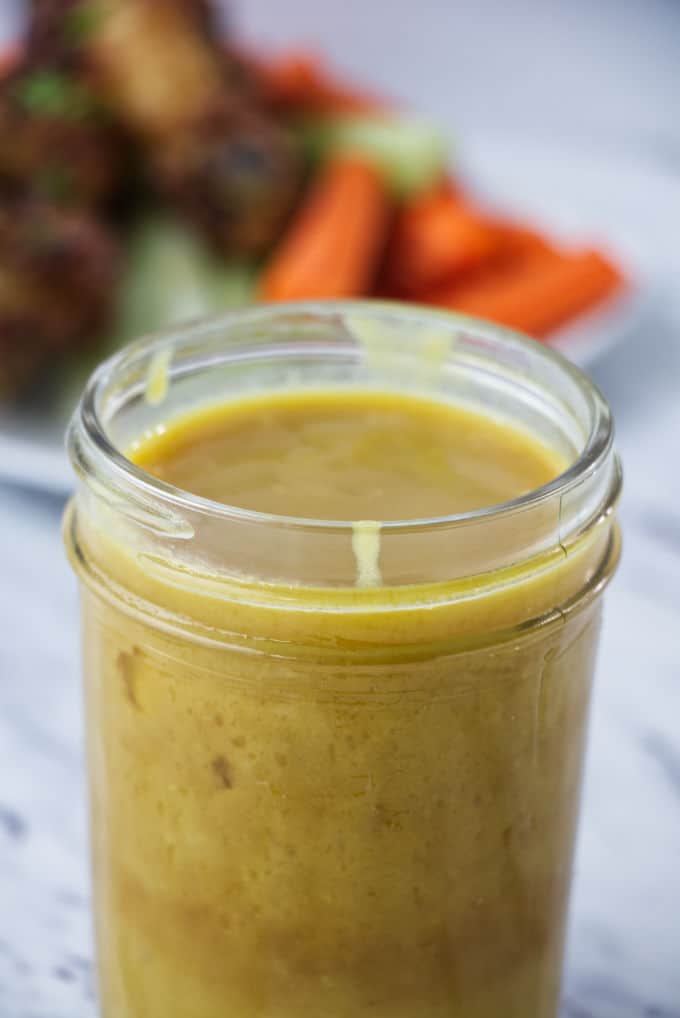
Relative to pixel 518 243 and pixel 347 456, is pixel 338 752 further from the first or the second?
pixel 518 243

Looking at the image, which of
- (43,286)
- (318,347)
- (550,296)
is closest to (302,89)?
(550,296)

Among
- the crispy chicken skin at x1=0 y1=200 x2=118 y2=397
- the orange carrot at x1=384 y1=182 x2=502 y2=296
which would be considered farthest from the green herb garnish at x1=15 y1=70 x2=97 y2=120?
the orange carrot at x1=384 y1=182 x2=502 y2=296

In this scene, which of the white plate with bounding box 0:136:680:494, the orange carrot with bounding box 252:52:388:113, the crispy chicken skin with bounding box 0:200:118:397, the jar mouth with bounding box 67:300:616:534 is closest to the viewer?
the jar mouth with bounding box 67:300:616:534

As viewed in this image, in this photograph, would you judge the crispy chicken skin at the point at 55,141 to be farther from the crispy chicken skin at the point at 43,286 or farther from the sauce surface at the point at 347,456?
the sauce surface at the point at 347,456

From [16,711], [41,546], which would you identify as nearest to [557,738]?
[16,711]

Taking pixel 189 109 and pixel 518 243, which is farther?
pixel 518 243

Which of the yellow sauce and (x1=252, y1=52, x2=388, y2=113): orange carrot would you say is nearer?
the yellow sauce

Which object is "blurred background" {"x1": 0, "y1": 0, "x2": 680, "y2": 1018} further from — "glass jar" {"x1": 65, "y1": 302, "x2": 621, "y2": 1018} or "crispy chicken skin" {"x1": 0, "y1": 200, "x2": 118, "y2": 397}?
"glass jar" {"x1": 65, "y1": 302, "x2": 621, "y2": 1018}
